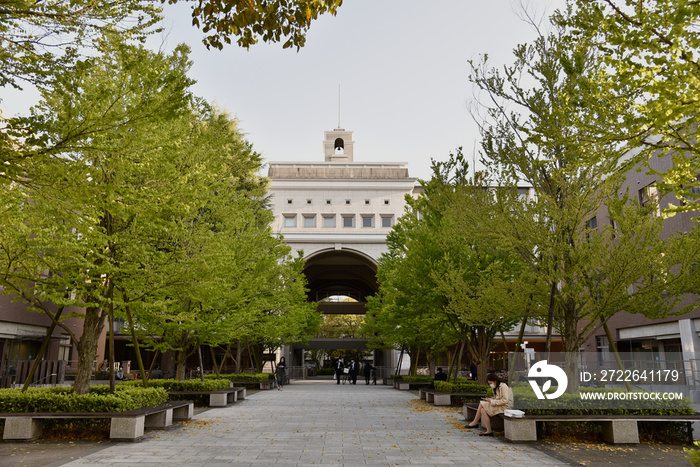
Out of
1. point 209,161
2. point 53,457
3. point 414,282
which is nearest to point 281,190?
point 414,282

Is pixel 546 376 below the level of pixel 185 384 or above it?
above

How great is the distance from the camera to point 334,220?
1876 inches

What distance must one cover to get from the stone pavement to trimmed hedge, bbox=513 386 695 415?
3.40ft

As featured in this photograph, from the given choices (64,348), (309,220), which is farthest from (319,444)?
(309,220)

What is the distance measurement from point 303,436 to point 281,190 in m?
36.9

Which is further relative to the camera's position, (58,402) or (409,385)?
(409,385)

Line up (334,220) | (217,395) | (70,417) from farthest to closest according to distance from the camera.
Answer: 1. (334,220)
2. (217,395)
3. (70,417)

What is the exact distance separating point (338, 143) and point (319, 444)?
47421 mm

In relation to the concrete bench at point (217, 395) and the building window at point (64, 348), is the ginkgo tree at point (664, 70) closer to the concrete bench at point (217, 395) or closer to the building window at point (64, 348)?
the concrete bench at point (217, 395)

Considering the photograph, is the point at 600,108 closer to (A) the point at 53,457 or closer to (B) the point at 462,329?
(A) the point at 53,457

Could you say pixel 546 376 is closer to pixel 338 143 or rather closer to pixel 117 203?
pixel 117 203

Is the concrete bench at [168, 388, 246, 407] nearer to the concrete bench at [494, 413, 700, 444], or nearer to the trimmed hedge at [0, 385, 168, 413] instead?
the trimmed hedge at [0, 385, 168, 413]

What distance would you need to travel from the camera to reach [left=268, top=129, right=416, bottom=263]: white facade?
153ft

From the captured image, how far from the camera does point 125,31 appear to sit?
22.6ft
